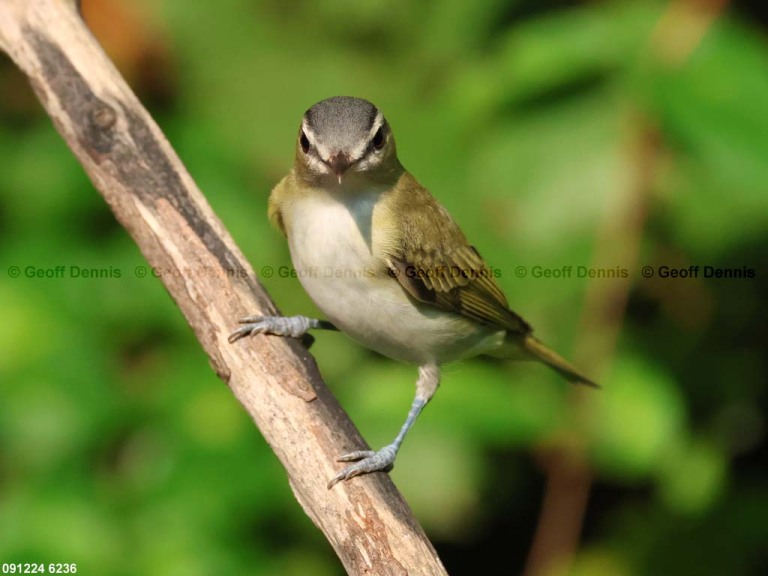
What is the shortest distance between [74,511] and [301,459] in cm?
115

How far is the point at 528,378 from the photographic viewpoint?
3857 millimetres

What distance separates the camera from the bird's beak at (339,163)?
3332 millimetres

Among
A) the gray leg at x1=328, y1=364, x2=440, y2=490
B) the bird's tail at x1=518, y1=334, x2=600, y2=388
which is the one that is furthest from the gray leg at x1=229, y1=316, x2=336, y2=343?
the bird's tail at x1=518, y1=334, x2=600, y2=388

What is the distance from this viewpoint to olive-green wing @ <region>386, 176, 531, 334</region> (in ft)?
12.3

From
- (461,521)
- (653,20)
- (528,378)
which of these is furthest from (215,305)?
(653,20)

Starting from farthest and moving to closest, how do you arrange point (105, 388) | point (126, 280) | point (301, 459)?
point (126, 280)
point (105, 388)
point (301, 459)

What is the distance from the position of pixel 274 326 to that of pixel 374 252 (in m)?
0.47

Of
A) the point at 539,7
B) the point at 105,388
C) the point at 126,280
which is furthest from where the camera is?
the point at 539,7

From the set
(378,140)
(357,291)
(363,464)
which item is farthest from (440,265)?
(363,464)

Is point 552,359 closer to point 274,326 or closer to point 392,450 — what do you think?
point 392,450

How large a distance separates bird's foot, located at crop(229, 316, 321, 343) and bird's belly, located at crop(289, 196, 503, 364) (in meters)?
0.11

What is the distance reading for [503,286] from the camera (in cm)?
395

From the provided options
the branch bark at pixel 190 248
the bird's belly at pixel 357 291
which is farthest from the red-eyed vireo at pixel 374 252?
the branch bark at pixel 190 248

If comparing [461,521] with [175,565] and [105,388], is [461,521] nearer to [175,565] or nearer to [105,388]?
[175,565]
